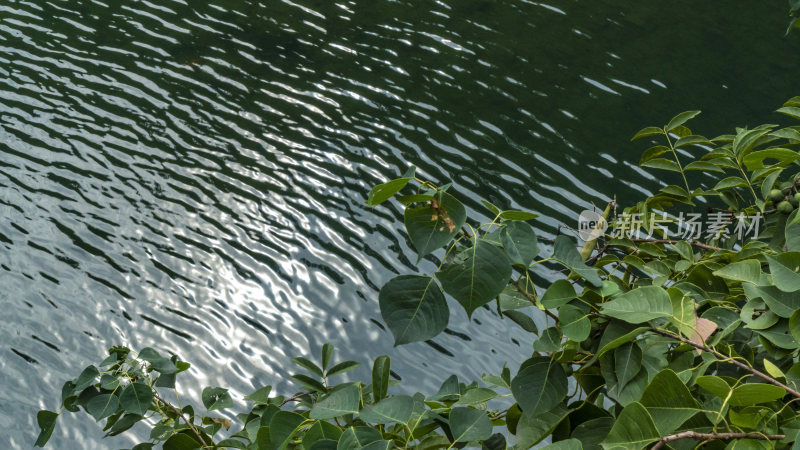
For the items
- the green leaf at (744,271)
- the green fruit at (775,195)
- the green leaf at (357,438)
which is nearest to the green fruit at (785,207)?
the green fruit at (775,195)

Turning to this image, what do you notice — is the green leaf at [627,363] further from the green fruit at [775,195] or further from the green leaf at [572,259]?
the green fruit at [775,195]

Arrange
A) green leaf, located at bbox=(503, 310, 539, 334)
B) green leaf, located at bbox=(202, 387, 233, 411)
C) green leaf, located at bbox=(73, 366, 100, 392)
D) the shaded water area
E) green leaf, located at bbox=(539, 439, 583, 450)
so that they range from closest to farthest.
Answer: green leaf, located at bbox=(539, 439, 583, 450)
green leaf, located at bbox=(503, 310, 539, 334)
green leaf, located at bbox=(73, 366, 100, 392)
green leaf, located at bbox=(202, 387, 233, 411)
the shaded water area

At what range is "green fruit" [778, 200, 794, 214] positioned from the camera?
187 cm

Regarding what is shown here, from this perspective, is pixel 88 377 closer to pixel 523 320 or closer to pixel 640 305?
pixel 523 320

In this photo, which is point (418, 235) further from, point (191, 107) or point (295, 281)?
point (191, 107)

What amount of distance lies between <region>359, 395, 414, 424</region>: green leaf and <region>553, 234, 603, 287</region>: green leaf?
364 mm

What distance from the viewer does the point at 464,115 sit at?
8219mm

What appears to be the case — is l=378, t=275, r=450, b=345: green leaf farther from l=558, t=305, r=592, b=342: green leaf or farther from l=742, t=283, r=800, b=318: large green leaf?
l=742, t=283, r=800, b=318: large green leaf

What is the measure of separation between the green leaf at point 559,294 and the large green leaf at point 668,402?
0.26 meters

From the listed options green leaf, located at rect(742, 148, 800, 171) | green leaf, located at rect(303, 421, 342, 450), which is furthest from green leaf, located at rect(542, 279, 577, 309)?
green leaf, located at rect(742, 148, 800, 171)

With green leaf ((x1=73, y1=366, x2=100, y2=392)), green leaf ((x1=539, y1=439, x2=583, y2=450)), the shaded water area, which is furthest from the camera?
the shaded water area

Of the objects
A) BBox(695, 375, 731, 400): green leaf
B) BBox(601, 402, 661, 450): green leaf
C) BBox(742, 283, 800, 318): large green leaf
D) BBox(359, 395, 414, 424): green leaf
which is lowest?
BBox(359, 395, 414, 424): green leaf

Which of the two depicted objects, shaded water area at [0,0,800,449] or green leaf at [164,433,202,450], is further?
shaded water area at [0,0,800,449]

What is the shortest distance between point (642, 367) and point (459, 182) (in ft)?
19.5
